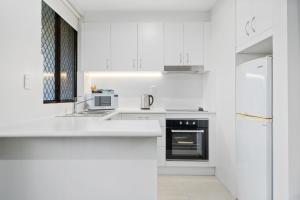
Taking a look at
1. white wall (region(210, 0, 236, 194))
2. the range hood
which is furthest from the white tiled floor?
the range hood

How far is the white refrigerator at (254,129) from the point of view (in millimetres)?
1999

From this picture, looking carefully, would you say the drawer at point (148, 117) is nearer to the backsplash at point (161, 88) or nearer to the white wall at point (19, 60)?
the backsplash at point (161, 88)

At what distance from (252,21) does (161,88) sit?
2332mm

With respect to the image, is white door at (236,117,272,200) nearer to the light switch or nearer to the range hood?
the range hood

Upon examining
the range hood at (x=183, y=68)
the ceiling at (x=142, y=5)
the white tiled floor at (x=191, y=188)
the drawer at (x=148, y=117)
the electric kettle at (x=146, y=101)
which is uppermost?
the ceiling at (x=142, y=5)

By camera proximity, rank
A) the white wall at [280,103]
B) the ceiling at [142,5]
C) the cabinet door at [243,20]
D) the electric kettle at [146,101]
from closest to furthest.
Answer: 1. the white wall at [280,103]
2. the cabinet door at [243,20]
3. the ceiling at [142,5]
4. the electric kettle at [146,101]

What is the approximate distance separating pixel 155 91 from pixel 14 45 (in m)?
2.81

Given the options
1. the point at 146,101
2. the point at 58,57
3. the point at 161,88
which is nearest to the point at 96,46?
the point at 58,57

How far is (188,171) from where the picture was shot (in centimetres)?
390

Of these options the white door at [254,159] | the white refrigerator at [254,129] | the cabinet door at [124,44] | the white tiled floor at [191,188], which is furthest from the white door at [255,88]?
the cabinet door at [124,44]

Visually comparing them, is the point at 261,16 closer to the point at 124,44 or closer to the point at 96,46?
the point at 124,44

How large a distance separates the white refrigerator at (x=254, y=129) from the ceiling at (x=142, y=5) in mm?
→ 1562

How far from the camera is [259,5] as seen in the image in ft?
7.26

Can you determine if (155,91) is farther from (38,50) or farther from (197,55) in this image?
(38,50)
